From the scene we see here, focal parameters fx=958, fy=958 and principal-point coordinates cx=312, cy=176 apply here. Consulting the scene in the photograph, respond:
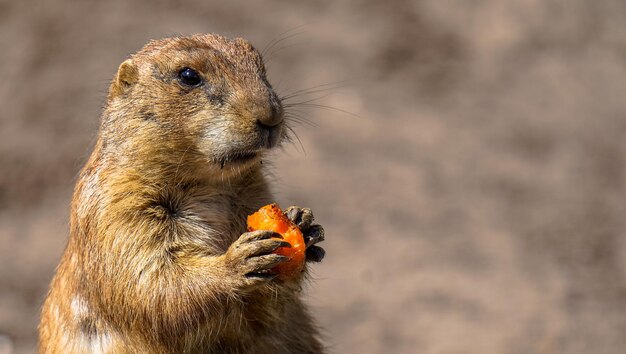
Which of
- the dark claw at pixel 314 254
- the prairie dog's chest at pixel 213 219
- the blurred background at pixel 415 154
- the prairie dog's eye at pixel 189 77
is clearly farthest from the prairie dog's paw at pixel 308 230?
the blurred background at pixel 415 154

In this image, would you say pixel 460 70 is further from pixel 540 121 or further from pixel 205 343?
pixel 205 343

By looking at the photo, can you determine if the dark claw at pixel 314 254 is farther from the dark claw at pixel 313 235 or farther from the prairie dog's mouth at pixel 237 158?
the prairie dog's mouth at pixel 237 158

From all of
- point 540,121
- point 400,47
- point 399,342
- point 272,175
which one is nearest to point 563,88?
point 540,121

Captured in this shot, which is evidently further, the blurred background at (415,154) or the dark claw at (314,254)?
the blurred background at (415,154)

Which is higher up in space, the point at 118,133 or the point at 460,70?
the point at 460,70

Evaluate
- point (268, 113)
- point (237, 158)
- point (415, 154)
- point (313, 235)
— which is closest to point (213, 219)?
point (237, 158)

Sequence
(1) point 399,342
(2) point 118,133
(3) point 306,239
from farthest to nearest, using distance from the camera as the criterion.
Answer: (1) point 399,342 < (2) point 118,133 < (3) point 306,239
